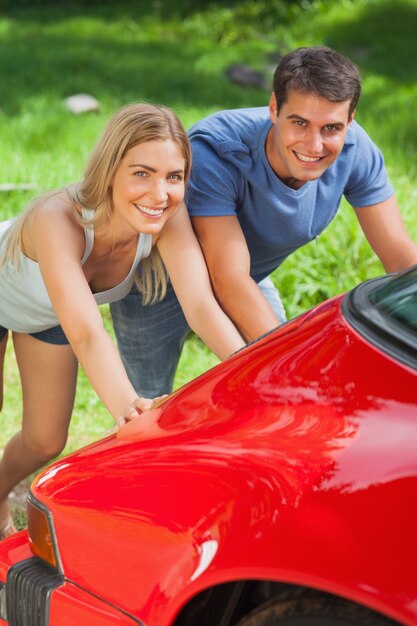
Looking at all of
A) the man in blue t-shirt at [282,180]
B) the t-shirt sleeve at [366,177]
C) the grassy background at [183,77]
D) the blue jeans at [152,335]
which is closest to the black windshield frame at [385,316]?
the man in blue t-shirt at [282,180]

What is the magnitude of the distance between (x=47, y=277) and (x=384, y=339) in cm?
116

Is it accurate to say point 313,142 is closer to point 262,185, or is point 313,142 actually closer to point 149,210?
point 262,185

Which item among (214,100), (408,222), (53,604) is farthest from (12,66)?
(53,604)

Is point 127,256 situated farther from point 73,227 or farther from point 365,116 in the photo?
point 365,116

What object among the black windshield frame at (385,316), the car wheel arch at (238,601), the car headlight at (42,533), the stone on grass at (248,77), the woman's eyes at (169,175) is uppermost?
the stone on grass at (248,77)

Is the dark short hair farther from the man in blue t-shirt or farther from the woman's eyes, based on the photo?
the woman's eyes

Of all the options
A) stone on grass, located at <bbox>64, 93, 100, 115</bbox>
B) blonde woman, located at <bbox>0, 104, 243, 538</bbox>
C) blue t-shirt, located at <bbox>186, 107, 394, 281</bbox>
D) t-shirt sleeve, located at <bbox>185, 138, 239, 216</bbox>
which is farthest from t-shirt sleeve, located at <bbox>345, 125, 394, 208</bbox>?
stone on grass, located at <bbox>64, 93, 100, 115</bbox>

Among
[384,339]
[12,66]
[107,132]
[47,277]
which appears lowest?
[384,339]

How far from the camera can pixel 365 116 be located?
972cm

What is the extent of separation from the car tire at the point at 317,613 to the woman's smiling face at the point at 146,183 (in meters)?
1.30

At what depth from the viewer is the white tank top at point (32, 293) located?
120 inches

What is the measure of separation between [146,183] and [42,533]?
3.45ft

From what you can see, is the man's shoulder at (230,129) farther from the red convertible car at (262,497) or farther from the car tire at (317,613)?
the car tire at (317,613)

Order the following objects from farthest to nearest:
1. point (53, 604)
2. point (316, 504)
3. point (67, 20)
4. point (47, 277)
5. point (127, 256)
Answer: point (67, 20) < point (127, 256) < point (47, 277) < point (53, 604) < point (316, 504)
